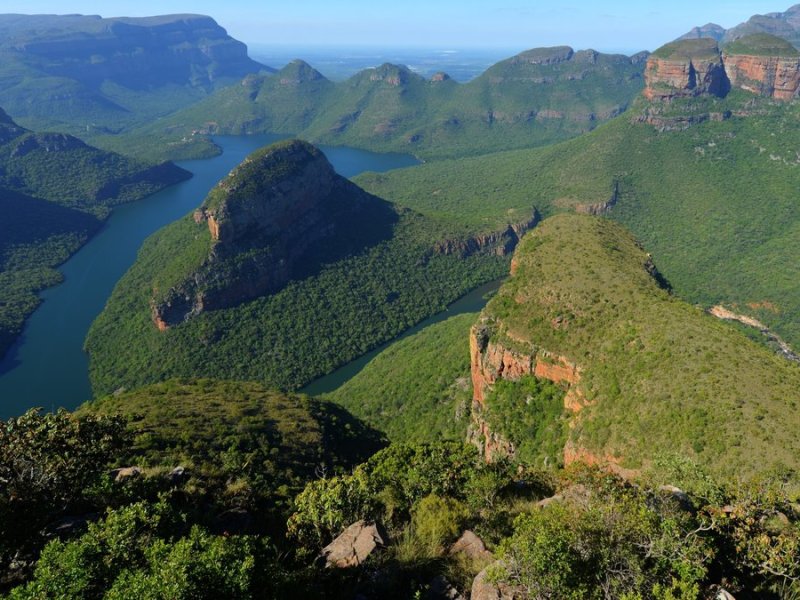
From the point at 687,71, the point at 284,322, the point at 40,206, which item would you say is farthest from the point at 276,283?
the point at 687,71

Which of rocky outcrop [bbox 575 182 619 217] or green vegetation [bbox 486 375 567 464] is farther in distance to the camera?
rocky outcrop [bbox 575 182 619 217]

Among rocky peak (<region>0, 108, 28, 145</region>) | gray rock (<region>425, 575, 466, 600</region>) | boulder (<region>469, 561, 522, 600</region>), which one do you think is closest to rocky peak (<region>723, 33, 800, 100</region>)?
boulder (<region>469, 561, 522, 600</region>)

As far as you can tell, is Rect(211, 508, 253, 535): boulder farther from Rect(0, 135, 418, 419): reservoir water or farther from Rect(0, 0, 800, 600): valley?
Rect(0, 135, 418, 419): reservoir water

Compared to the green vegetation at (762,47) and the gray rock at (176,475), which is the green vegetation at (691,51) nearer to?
the green vegetation at (762,47)

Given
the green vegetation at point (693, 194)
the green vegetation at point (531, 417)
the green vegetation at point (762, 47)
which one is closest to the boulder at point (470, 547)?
the green vegetation at point (531, 417)

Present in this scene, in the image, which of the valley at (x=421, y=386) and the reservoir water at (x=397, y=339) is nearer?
the valley at (x=421, y=386)

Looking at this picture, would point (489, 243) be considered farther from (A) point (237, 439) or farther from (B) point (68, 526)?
(B) point (68, 526)
